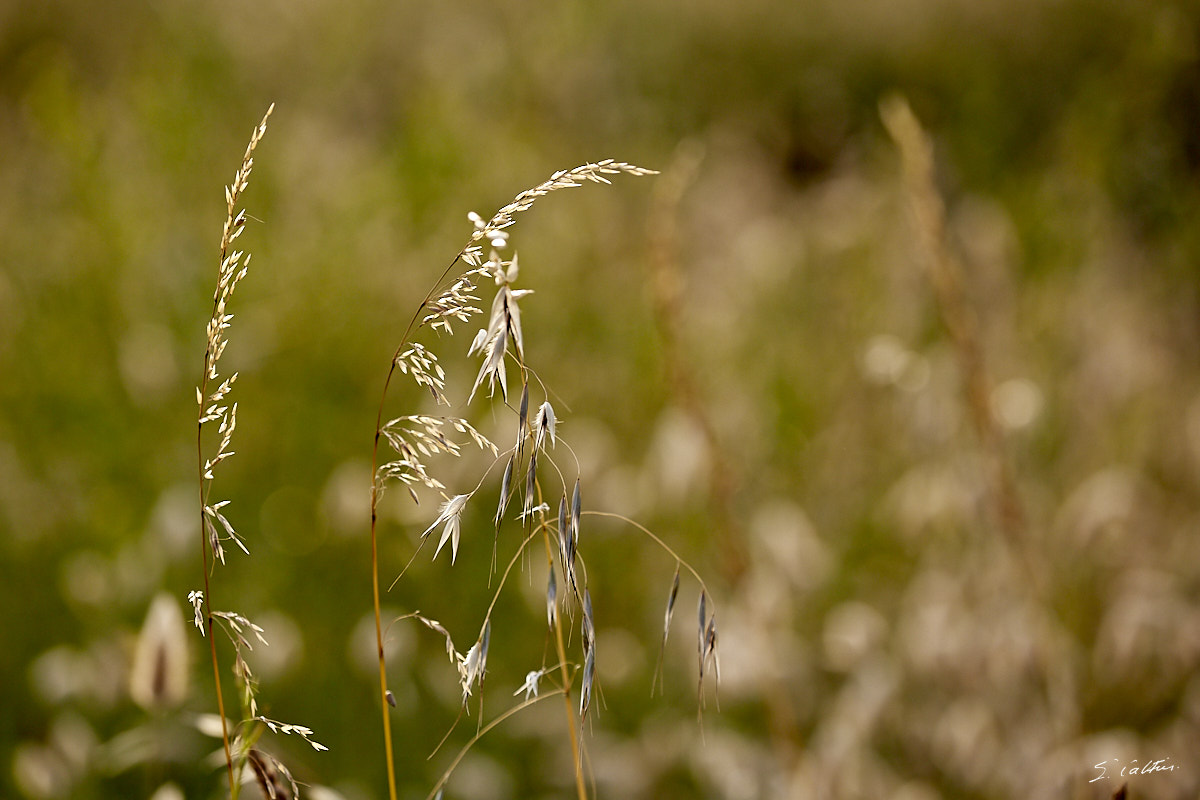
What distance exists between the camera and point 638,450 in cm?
231

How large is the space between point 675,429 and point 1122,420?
1.25 m

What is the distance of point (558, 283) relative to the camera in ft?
7.93

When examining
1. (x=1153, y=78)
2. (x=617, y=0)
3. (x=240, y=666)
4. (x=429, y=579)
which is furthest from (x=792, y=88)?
(x=240, y=666)

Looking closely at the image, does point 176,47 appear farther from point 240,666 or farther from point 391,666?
point 240,666

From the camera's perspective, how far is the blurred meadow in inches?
53.2
